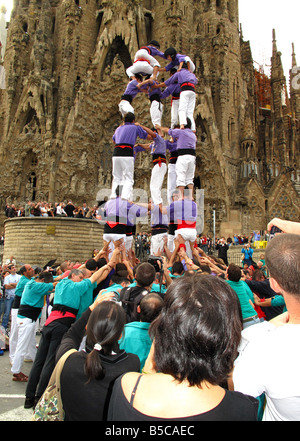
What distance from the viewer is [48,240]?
64.0 ft

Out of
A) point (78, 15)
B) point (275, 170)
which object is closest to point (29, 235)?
point (78, 15)

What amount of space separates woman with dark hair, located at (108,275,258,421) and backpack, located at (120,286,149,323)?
2.31m

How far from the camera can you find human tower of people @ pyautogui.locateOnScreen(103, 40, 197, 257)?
29.4ft

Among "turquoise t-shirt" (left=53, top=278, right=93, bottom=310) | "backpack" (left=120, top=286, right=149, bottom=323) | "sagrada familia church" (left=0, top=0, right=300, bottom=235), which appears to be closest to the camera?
"backpack" (left=120, top=286, right=149, bottom=323)

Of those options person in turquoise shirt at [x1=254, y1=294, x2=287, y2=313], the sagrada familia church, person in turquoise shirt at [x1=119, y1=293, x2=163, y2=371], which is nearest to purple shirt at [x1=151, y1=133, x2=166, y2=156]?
person in turquoise shirt at [x1=254, y1=294, x2=287, y2=313]

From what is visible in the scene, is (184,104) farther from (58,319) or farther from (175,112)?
(58,319)

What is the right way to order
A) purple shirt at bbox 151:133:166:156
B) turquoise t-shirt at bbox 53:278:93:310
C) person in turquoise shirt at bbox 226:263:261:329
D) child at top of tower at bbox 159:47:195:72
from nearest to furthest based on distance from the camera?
person in turquoise shirt at bbox 226:263:261:329 → turquoise t-shirt at bbox 53:278:93:310 → child at top of tower at bbox 159:47:195:72 → purple shirt at bbox 151:133:166:156

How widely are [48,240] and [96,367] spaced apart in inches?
717

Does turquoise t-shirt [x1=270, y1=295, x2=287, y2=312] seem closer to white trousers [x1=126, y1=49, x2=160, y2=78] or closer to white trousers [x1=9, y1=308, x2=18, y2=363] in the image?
white trousers [x1=9, y1=308, x2=18, y2=363]

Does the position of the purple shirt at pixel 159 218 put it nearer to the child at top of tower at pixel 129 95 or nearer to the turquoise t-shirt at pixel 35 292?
the child at top of tower at pixel 129 95

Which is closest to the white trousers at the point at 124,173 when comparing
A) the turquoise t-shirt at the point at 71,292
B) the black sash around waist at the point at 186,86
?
the black sash around waist at the point at 186,86

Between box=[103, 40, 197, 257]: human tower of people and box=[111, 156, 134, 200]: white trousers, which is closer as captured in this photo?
box=[103, 40, 197, 257]: human tower of people

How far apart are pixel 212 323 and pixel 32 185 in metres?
30.0

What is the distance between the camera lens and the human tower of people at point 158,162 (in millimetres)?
8969
